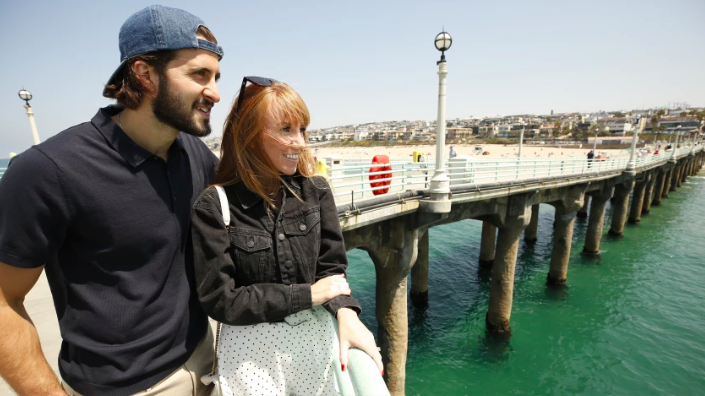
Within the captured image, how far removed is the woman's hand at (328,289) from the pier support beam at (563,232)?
53.5 feet

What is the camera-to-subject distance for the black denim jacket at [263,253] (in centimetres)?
148

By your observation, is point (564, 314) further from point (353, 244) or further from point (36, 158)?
point (36, 158)

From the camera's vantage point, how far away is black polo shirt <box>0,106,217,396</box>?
1.21 metres

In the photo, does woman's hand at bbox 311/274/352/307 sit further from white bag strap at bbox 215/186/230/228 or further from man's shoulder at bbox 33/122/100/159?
man's shoulder at bbox 33/122/100/159

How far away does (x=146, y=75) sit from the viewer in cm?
145

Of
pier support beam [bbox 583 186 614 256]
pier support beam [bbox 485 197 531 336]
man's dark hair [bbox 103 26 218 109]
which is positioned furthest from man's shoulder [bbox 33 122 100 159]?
pier support beam [bbox 583 186 614 256]

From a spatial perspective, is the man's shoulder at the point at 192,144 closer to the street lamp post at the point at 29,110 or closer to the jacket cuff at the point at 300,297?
the jacket cuff at the point at 300,297

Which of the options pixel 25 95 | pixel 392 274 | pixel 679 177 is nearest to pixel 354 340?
pixel 392 274

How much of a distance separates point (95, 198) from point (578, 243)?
2585 cm

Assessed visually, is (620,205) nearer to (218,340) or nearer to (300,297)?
(300,297)

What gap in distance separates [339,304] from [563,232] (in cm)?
1648

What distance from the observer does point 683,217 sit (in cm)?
2759

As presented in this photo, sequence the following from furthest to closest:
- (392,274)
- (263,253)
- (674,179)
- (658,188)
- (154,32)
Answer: (674,179)
(658,188)
(392,274)
(263,253)
(154,32)

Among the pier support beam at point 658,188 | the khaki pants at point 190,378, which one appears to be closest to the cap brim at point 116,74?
the khaki pants at point 190,378
